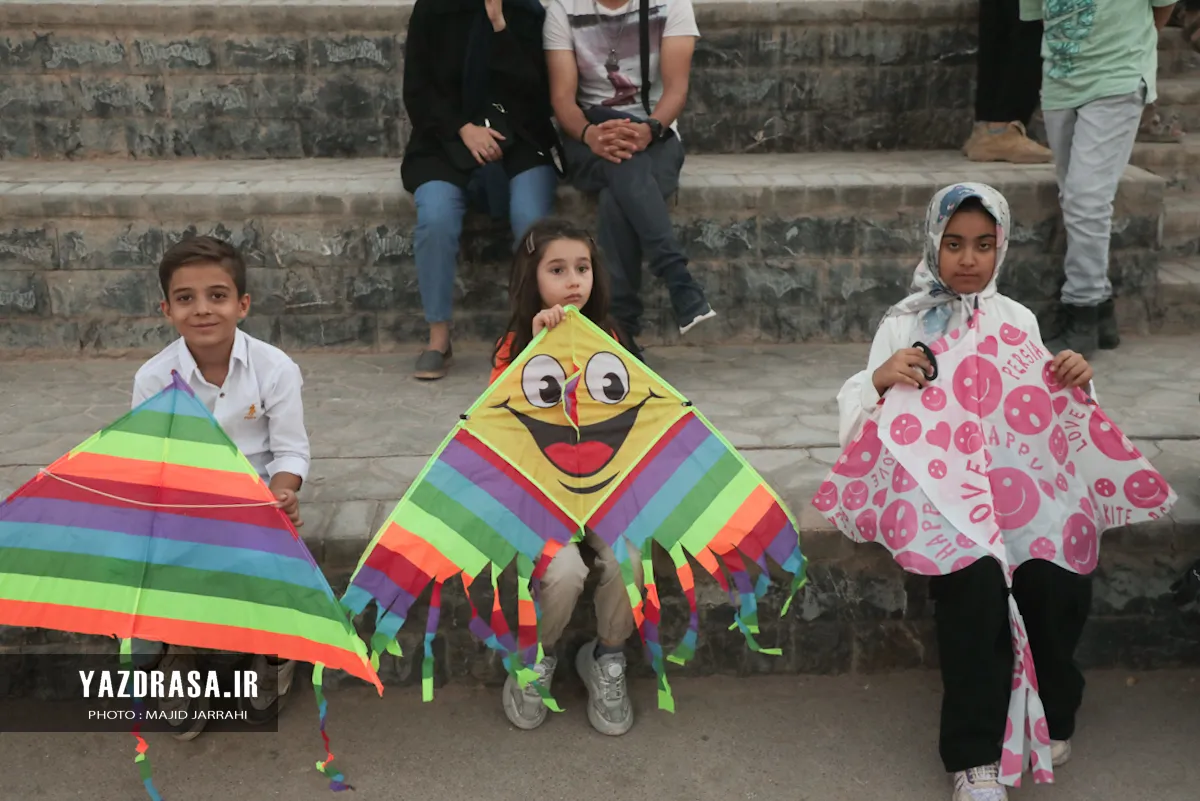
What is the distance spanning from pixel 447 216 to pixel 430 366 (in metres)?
0.60

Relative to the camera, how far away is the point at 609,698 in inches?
118

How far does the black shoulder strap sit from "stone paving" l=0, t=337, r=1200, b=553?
1.09 meters

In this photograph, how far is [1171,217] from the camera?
18.4 ft

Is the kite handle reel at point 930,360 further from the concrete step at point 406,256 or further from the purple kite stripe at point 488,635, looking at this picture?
the concrete step at point 406,256

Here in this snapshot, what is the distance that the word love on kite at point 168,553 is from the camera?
256 centimetres

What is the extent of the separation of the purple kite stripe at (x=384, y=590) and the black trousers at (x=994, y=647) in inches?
48.1

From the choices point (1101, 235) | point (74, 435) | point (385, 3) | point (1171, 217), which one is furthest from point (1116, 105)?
point (74, 435)

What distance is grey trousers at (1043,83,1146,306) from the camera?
471 cm

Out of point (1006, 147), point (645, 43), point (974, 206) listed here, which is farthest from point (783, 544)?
point (1006, 147)

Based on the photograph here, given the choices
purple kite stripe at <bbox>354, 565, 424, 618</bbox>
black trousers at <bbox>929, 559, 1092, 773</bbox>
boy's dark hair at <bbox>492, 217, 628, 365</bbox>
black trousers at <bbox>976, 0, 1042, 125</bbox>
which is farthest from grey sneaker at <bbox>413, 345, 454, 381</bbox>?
black trousers at <bbox>976, 0, 1042, 125</bbox>

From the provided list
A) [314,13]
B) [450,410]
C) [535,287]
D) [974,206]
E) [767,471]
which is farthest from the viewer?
[314,13]

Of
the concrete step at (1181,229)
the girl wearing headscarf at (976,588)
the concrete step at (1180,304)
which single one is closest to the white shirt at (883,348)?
the girl wearing headscarf at (976,588)

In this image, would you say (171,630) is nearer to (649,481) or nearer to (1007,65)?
(649,481)

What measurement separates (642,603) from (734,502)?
0.34 m
